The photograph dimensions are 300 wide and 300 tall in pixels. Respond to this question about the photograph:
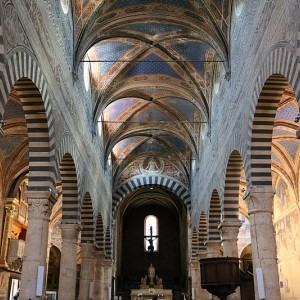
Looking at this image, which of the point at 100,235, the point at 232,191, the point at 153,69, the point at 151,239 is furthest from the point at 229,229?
the point at 151,239

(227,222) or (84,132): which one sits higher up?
(84,132)

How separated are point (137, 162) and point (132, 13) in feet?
43.3

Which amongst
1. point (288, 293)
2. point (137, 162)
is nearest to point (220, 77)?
point (288, 293)

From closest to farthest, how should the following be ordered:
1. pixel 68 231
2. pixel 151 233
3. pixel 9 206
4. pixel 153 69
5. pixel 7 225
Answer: pixel 68 231, pixel 153 69, pixel 9 206, pixel 7 225, pixel 151 233

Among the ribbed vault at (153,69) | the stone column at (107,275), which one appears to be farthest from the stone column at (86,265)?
the stone column at (107,275)

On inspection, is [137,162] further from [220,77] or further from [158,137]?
[220,77]

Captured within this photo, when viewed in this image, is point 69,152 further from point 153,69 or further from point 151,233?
point 151,233

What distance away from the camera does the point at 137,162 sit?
84.3 ft

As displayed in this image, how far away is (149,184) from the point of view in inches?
998

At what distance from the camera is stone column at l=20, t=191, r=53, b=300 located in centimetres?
871

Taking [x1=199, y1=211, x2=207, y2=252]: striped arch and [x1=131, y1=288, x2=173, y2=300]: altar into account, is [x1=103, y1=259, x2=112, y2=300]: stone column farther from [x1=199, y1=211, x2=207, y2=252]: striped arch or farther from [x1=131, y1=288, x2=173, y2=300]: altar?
[x1=199, y1=211, x2=207, y2=252]: striped arch

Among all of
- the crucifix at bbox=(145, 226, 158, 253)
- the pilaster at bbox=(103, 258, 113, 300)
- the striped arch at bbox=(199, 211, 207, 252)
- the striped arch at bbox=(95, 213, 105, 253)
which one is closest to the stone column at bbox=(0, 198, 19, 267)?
the striped arch at bbox=(95, 213, 105, 253)

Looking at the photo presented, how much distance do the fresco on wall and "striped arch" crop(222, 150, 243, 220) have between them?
605 centimetres

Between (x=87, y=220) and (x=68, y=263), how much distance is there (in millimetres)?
3772
